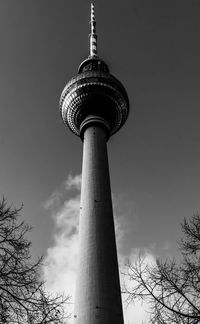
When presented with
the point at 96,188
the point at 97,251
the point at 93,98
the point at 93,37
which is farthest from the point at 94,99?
the point at 97,251

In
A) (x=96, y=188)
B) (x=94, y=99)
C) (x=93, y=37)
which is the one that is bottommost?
(x=96, y=188)

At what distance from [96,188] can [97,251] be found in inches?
210

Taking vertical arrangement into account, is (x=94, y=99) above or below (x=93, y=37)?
below

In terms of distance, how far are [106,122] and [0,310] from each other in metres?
22.4

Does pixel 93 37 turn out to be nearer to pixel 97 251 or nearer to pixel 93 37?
pixel 93 37

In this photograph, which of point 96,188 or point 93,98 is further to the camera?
point 93,98

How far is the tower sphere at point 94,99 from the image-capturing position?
34562 mm

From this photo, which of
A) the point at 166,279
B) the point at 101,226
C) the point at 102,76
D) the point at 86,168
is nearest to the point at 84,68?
the point at 102,76

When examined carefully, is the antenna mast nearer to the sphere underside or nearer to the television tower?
the television tower

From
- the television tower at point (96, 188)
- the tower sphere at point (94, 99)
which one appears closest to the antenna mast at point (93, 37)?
the television tower at point (96, 188)

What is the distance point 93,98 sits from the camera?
34.6m

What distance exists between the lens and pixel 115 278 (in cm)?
2047

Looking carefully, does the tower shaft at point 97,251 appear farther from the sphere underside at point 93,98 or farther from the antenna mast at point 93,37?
the antenna mast at point 93,37

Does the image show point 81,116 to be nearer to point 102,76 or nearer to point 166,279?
point 102,76
